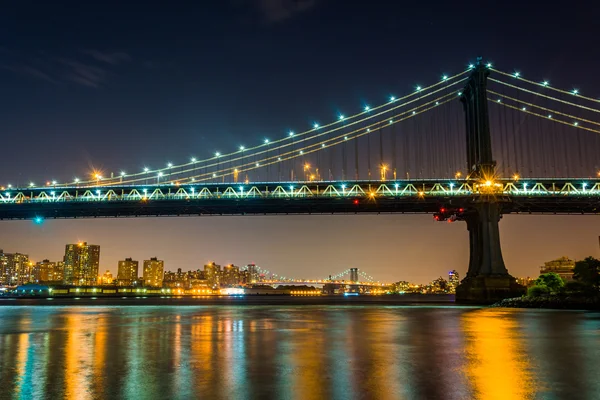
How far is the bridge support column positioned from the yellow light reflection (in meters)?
43.2

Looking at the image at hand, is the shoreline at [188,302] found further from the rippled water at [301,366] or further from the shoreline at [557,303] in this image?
the rippled water at [301,366]

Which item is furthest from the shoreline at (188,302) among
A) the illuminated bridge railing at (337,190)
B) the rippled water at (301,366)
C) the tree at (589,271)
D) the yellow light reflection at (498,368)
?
the yellow light reflection at (498,368)

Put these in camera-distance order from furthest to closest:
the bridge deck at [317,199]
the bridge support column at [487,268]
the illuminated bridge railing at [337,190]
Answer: the illuminated bridge railing at [337,190]
the bridge deck at [317,199]
the bridge support column at [487,268]

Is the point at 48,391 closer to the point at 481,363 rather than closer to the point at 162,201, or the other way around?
the point at 481,363

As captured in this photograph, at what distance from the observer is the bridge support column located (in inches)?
2418

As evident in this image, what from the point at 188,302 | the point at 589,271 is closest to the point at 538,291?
the point at 589,271

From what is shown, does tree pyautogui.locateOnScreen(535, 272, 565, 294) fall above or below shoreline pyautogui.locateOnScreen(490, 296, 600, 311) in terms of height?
above

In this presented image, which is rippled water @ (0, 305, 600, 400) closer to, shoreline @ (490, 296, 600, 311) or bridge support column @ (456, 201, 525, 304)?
shoreline @ (490, 296, 600, 311)

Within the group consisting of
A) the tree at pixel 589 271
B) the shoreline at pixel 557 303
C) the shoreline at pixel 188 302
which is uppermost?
the tree at pixel 589 271

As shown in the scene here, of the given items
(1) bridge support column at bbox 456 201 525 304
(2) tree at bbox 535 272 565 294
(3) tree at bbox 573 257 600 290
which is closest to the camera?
(1) bridge support column at bbox 456 201 525 304

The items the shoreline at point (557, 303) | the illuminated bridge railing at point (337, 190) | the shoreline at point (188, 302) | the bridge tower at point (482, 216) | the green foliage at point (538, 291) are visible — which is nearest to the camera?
the shoreline at point (557, 303)

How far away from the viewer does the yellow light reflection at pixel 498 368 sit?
10.1 meters

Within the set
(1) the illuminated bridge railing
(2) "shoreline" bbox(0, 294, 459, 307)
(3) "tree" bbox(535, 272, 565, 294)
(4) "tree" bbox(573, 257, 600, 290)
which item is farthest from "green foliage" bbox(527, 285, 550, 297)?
(1) the illuminated bridge railing

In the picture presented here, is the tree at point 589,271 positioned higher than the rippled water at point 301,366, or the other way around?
the tree at point 589,271
